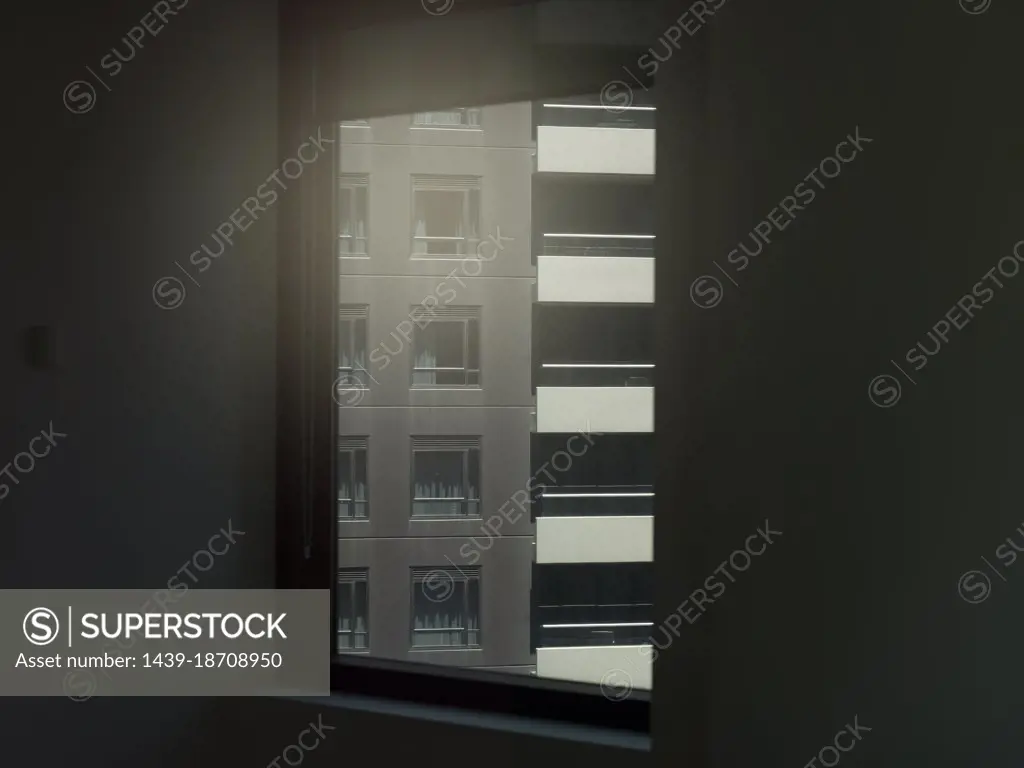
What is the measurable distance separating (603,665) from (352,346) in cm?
101


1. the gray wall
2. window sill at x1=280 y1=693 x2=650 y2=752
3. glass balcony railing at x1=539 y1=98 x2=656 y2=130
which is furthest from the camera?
the gray wall

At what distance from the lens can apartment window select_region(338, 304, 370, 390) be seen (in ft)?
7.50

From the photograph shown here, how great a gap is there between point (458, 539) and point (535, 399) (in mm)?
404

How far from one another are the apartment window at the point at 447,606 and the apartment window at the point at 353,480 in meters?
0.22

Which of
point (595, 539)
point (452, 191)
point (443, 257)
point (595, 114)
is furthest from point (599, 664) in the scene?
point (595, 114)

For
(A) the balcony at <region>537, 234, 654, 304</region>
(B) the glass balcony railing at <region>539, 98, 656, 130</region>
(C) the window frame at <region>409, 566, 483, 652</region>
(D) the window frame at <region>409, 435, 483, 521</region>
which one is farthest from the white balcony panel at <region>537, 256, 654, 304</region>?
(C) the window frame at <region>409, 566, 483, 652</region>

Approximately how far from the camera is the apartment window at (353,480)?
230 cm

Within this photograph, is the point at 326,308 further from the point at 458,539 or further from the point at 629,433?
the point at 629,433

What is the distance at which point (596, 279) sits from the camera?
217 centimetres

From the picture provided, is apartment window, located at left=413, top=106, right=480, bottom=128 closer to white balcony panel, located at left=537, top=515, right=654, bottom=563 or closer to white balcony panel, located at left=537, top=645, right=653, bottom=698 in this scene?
white balcony panel, located at left=537, top=515, right=654, bottom=563

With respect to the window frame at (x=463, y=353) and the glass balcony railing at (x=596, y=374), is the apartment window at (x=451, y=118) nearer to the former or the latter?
the window frame at (x=463, y=353)

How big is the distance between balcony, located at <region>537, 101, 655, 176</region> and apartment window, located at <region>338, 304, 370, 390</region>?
1.95ft

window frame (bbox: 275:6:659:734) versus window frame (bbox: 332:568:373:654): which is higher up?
window frame (bbox: 275:6:659:734)

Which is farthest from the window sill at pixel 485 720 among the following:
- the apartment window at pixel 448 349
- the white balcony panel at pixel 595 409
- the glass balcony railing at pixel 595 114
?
the glass balcony railing at pixel 595 114
